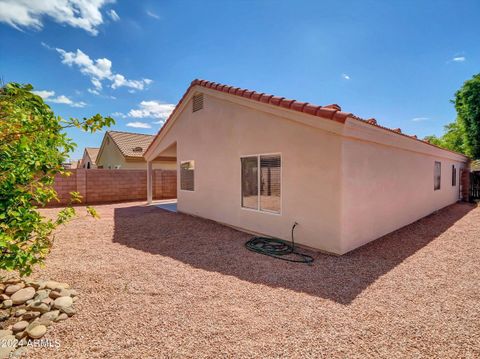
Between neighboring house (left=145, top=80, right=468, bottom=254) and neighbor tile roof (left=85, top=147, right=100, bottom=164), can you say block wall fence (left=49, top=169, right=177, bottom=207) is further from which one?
neighbor tile roof (left=85, top=147, right=100, bottom=164)

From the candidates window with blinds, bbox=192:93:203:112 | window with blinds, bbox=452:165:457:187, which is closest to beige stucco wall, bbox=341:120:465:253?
window with blinds, bbox=192:93:203:112

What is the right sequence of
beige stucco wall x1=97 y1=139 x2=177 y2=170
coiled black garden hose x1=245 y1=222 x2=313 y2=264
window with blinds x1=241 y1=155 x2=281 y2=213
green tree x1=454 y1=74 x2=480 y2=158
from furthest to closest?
1. beige stucco wall x1=97 y1=139 x2=177 y2=170
2. green tree x1=454 y1=74 x2=480 y2=158
3. window with blinds x1=241 y1=155 x2=281 y2=213
4. coiled black garden hose x1=245 y1=222 x2=313 y2=264

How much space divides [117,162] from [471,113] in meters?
32.7

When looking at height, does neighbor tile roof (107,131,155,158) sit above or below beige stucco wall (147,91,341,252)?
above

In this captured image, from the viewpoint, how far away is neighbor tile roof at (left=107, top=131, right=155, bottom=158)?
22.0 m

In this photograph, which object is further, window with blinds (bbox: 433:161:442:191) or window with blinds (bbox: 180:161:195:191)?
window with blinds (bbox: 433:161:442:191)

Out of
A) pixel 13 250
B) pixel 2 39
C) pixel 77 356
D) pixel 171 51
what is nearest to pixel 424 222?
pixel 77 356

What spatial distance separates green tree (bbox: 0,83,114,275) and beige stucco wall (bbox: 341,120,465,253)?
530cm

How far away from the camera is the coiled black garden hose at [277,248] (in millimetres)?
5438

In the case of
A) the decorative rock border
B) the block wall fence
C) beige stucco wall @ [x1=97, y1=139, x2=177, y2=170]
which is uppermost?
beige stucco wall @ [x1=97, y1=139, x2=177, y2=170]

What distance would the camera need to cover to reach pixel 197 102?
387 inches

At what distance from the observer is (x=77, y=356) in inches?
96.1

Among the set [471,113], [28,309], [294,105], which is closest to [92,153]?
[28,309]

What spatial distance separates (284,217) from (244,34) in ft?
24.4
